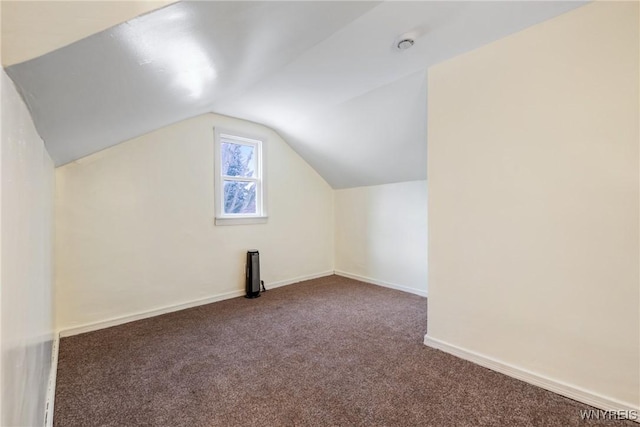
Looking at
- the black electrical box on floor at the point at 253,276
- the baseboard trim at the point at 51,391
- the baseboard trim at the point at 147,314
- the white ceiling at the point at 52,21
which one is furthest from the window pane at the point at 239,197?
the white ceiling at the point at 52,21

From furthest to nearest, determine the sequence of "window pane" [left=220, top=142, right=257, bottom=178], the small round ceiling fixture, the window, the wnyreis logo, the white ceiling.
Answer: "window pane" [left=220, top=142, right=257, bottom=178] < the window < the small round ceiling fixture < the wnyreis logo < the white ceiling

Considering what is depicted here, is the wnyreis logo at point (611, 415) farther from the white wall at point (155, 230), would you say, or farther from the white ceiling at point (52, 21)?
the white wall at point (155, 230)

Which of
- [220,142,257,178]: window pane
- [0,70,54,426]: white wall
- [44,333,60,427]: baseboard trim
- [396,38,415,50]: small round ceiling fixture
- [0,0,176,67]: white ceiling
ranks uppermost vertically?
[396,38,415,50]: small round ceiling fixture

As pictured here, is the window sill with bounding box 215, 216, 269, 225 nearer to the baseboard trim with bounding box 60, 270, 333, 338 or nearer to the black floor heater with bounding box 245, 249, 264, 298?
the black floor heater with bounding box 245, 249, 264, 298

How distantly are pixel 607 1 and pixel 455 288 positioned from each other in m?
1.88

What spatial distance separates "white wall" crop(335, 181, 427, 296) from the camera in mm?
3814

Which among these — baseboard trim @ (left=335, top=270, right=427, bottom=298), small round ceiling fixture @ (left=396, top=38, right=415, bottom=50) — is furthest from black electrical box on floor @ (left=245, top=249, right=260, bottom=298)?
small round ceiling fixture @ (left=396, top=38, right=415, bottom=50)

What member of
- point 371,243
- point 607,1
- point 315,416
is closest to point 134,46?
point 315,416

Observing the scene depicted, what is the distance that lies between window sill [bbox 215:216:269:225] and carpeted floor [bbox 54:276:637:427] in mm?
1160

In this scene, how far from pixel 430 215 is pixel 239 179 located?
8.24ft

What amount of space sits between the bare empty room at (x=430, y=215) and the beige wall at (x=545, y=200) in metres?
0.01

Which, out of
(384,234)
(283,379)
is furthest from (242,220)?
(283,379)

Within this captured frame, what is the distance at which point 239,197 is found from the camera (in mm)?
3914

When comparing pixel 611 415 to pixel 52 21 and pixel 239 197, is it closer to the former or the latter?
pixel 52 21
